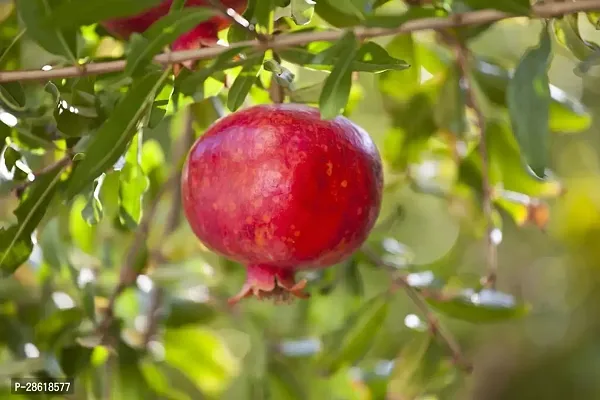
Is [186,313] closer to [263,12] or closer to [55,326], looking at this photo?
[55,326]

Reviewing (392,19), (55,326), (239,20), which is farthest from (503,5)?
(55,326)

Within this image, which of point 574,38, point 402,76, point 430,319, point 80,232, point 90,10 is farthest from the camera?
point 80,232

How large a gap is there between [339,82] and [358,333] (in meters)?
0.43

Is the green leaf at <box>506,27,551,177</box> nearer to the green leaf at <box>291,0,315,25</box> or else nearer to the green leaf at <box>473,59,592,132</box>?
the green leaf at <box>291,0,315,25</box>

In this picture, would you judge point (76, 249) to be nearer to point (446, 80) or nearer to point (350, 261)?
point (350, 261)

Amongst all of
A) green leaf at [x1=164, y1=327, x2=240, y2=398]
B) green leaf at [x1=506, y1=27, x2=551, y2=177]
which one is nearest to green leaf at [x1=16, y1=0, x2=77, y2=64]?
green leaf at [x1=506, y1=27, x2=551, y2=177]

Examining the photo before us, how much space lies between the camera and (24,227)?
1.94 feet

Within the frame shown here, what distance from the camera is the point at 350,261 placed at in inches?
37.4

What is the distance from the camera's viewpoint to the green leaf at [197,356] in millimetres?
1090

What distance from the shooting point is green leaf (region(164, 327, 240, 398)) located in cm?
109

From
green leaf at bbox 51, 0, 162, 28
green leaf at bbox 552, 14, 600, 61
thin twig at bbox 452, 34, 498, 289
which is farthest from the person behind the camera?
thin twig at bbox 452, 34, 498, 289

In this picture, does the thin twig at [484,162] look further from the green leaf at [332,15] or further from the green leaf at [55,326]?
the green leaf at [55,326]

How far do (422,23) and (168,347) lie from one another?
73 centimetres

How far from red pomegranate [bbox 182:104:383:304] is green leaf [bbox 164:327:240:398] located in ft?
1.81
